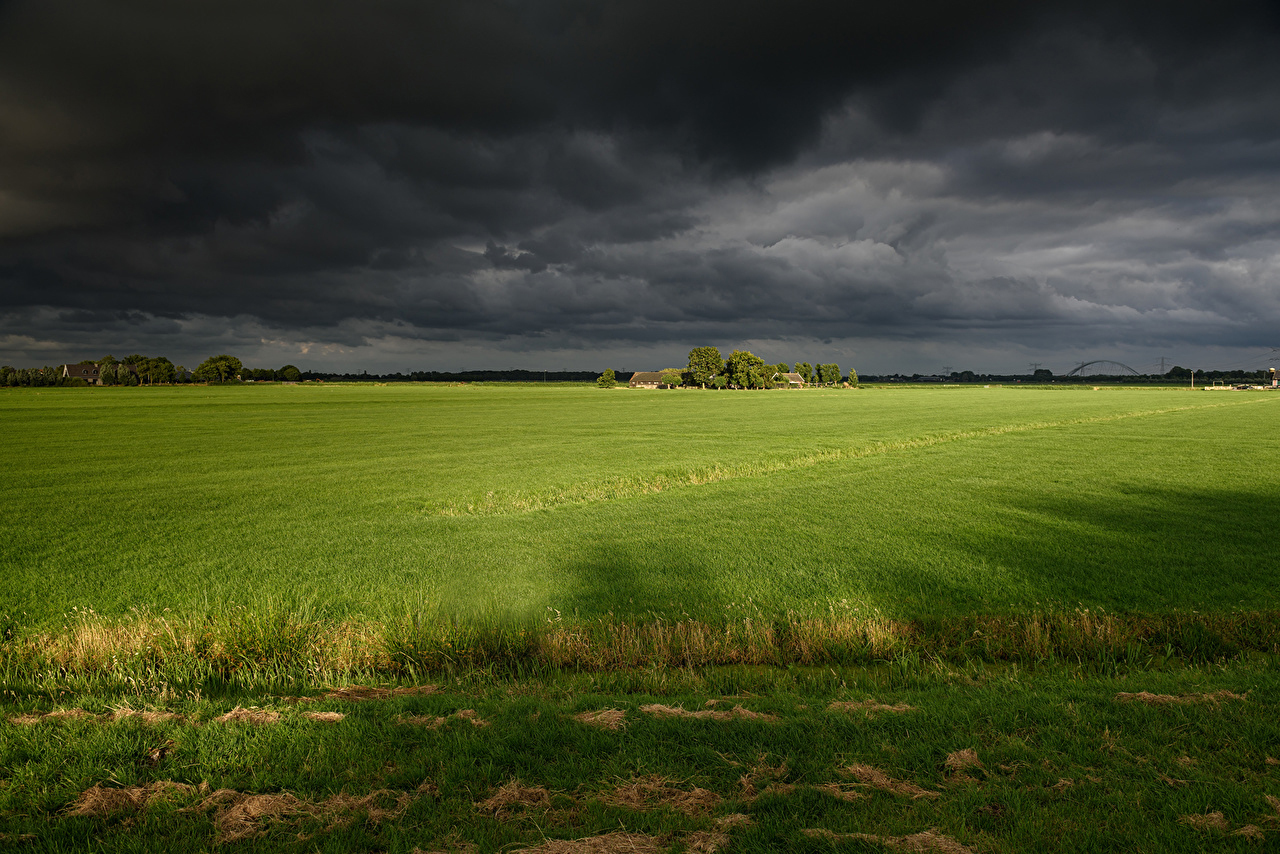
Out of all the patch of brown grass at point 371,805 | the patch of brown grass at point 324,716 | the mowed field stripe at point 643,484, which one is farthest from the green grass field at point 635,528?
the patch of brown grass at point 371,805

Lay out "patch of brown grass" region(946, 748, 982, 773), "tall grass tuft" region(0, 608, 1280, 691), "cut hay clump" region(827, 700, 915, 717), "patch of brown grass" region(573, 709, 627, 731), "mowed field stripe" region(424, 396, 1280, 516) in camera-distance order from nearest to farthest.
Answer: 1. "patch of brown grass" region(946, 748, 982, 773)
2. "patch of brown grass" region(573, 709, 627, 731)
3. "cut hay clump" region(827, 700, 915, 717)
4. "tall grass tuft" region(0, 608, 1280, 691)
5. "mowed field stripe" region(424, 396, 1280, 516)

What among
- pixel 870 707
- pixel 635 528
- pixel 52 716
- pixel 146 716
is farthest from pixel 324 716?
pixel 635 528

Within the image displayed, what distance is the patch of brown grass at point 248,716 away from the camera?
25.3 feet

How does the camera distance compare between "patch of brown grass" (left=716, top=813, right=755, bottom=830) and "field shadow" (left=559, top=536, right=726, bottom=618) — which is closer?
"patch of brown grass" (left=716, top=813, right=755, bottom=830)

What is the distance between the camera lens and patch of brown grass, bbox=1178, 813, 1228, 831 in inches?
217

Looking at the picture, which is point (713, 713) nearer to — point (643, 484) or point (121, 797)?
point (121, 797)

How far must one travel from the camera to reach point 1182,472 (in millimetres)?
32688

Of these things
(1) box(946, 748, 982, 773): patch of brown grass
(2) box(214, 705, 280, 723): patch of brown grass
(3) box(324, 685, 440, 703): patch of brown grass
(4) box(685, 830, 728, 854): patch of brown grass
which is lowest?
(3) box(324, 685, 440, 703): patch of brown grass

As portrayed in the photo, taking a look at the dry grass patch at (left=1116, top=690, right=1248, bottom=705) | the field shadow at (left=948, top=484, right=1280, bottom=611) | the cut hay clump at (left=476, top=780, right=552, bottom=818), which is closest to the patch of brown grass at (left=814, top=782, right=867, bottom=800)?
the cut hay clump at (left=476, top=780, right=552, bottom=818)

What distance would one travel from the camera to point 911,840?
5.39 m

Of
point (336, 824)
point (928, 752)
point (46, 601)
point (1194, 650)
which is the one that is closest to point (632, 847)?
point (336, 824)

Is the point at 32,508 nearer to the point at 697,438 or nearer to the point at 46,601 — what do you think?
the point at 46,601

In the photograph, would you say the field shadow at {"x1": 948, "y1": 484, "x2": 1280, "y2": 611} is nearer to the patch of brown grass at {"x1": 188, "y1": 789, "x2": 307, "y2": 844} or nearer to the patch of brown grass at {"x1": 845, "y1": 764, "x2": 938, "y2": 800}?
the patch of brown grass at {"x1": 845, "y1": 764, "x2": 938, "y2": 800}

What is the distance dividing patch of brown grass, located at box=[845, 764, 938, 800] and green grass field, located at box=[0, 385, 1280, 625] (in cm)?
678
